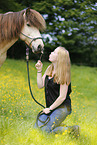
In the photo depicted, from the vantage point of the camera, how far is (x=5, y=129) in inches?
106

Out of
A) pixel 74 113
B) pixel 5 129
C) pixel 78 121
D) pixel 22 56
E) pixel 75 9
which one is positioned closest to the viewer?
pixel 5 129

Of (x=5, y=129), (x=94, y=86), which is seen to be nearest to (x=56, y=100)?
(x=5, y=129)

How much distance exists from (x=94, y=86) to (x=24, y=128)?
697 centimetres

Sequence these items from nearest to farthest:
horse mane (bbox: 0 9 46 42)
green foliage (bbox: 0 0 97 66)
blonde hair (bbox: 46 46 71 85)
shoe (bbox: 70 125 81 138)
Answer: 1. blonde hair (bbox: 46 46 71 85)
2. shoe (bbox: 70 125 81 138)
3. horse mane (bbox: 0 9 46 42)
4. green foliage (bbox: 0 0 97 66)

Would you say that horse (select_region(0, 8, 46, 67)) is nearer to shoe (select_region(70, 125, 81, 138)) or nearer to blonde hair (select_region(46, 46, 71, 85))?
blonde hair (select_region(46, 46, 71, 85))

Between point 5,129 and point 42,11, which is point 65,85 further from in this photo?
point 42,11

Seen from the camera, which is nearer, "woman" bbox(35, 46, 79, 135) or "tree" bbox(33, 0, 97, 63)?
"woman" bbox(35, 46, 79, 135)

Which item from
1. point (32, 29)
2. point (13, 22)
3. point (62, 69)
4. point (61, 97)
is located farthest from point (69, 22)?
point (61, 97)

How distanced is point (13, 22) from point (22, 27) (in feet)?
0.65

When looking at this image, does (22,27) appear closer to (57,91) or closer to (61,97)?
(57,91)

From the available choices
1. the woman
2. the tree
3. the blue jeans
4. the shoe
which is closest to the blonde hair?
the woman

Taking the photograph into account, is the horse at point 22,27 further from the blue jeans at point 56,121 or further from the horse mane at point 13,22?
the blue jeans at point 56,121

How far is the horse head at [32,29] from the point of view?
314 centimetres

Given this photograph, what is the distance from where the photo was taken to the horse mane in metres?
3.12
